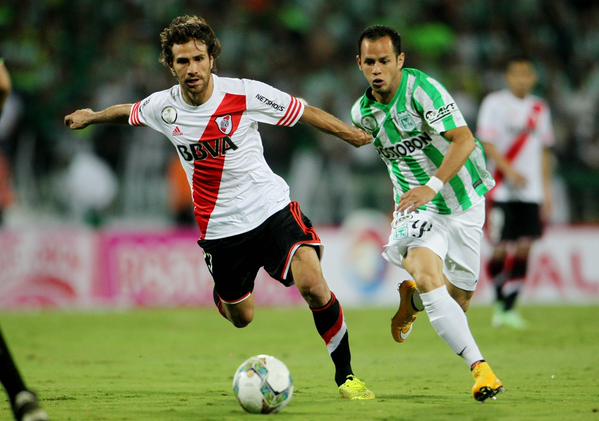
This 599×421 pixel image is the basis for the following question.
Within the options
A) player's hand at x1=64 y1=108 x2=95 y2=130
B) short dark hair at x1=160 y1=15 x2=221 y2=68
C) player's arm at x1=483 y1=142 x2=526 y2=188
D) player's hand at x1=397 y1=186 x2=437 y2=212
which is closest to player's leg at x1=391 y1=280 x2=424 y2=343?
player's hand at x1=397 y1=186 x2=437 y2=212

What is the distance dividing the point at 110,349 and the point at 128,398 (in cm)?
357

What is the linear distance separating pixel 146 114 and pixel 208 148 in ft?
1.68

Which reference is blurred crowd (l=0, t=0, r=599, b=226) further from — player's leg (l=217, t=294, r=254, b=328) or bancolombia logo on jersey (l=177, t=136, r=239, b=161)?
bancolombia logo on jersey (l=177, t=136, r=239, b=161)

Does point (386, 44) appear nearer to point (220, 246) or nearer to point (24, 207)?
point (220, 246)

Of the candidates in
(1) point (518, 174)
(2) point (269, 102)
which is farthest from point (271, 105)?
(1) point (518, 174)

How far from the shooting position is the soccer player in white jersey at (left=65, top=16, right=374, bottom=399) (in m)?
7.07

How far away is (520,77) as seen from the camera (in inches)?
470

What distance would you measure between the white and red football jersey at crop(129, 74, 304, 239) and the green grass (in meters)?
1.28

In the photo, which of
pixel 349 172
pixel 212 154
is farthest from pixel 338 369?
pixel 349 172

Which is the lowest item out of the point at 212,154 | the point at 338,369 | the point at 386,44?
the point at 338,369

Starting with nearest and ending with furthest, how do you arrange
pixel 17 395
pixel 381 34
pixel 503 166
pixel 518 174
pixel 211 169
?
pixel 17 395 < pixel 381 34 < pixel 211 169 < pixel 503 166 < pixel 518 174

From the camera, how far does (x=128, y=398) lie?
23.6 ft

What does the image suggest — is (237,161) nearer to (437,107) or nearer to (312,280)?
(312,280)

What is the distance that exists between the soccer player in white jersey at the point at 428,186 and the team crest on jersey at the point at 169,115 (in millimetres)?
1250
